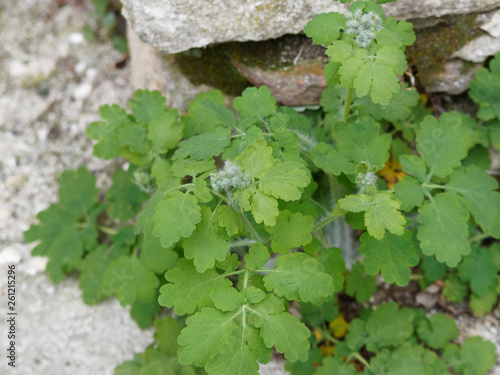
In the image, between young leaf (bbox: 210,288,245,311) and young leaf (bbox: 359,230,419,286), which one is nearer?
young leaf (bbox: 210,288,245,311)

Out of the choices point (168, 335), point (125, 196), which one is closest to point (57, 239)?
point (125, 196)

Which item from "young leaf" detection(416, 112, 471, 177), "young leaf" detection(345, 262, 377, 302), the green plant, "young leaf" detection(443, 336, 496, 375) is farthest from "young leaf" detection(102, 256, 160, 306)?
"young leaf" detection(443, 336, 496, 375)

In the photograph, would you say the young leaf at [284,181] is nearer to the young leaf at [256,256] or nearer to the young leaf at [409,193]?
the young leaf at [256,256]

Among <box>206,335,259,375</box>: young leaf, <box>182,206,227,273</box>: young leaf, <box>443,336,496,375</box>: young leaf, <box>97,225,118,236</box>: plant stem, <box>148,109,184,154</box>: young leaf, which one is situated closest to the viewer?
<box>206,335,259,375</box>: young leaf

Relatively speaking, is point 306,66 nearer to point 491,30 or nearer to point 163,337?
point 491,30

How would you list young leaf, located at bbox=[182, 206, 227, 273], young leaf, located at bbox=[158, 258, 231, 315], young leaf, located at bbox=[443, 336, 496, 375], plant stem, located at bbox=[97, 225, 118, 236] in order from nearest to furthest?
young leaf, located at bbox=[182, 206, 227, 273] → young leaf, located at bbox=[158, 258, 231, 315] → young leaf, located at bbox=[443, 336, 496, 375] → plant stem, located at bbox=[97, 225, 118, 236]

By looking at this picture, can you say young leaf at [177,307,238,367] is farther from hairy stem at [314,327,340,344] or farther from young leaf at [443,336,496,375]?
young leaf at [443,336,496,375]

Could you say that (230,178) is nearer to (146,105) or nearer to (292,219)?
(292,219)
